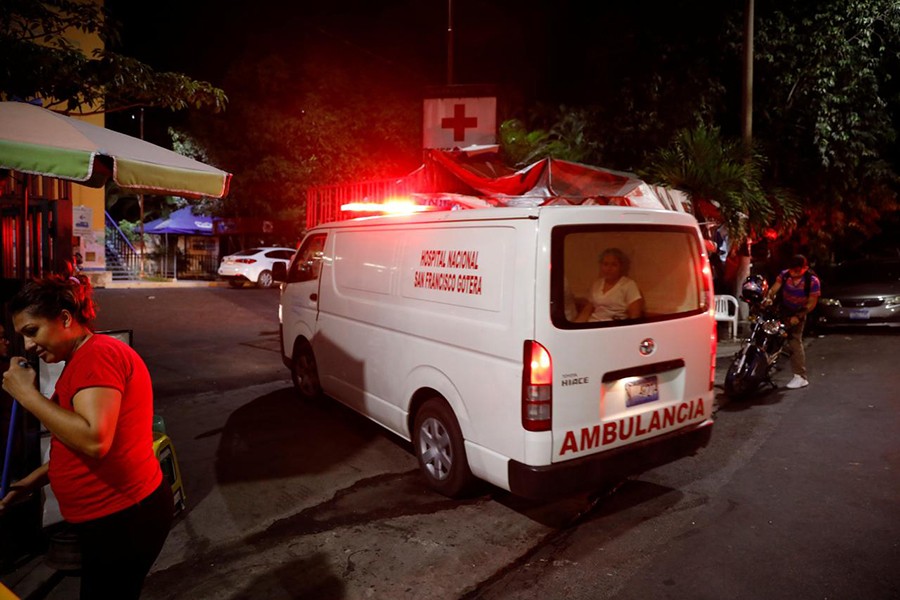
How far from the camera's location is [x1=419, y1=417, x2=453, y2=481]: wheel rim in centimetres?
444

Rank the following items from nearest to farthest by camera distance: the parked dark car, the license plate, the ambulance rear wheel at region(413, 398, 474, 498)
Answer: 1. the license plate
2. the ambulance rear wheel at region(413, 398, 474, 498)
3. the parked dark car

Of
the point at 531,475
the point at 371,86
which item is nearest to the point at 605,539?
the point at 531,475

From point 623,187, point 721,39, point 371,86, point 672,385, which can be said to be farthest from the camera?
point 371,86

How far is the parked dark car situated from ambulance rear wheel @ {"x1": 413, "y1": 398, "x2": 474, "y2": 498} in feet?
36.3

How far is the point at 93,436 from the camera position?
1.99 metres

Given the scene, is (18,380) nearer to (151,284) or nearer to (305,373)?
(305,373)

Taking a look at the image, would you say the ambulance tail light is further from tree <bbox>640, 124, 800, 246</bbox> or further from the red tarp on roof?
tree <bbox>640, 124, 800, 246</bbox>

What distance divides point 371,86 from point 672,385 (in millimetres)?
18919

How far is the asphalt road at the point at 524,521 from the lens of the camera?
3.41 m

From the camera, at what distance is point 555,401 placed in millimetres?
3645

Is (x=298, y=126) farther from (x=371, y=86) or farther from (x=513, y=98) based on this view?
(x=513, y=98)

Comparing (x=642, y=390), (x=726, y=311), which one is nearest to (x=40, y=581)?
(x=642, y=390)

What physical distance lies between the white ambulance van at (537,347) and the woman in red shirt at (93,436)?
2139 millimetres

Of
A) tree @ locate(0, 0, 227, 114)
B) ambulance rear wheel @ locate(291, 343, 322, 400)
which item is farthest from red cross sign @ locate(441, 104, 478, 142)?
ambulance rear wheel @ locate(291, 343, 322, 400)
